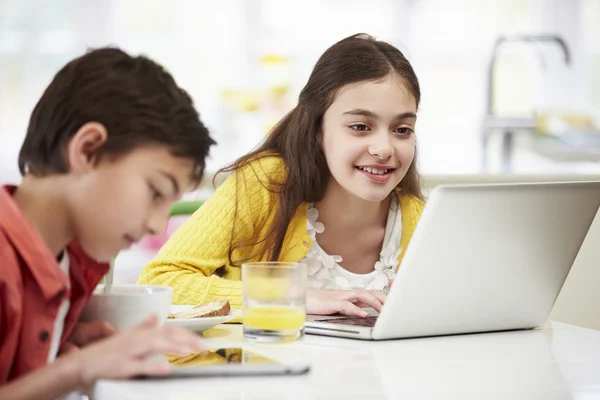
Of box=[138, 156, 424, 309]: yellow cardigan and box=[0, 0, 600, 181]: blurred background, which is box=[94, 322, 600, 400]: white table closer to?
box=[138, 156, 424, 309]: yellow cardigan

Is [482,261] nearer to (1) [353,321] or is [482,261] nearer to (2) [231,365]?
(1) [353,321]

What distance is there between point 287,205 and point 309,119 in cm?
20

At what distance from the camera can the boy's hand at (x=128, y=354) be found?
82 cm

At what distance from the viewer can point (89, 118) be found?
0.97 meters

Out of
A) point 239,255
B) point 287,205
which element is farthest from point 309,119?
point 239,255

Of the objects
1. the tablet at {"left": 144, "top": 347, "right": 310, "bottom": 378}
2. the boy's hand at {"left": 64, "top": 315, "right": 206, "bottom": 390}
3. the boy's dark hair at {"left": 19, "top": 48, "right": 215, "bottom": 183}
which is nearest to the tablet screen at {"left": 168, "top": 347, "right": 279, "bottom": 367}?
the tablet at {"left": 144, "top": 347, "right": 310, "bottom": 378}

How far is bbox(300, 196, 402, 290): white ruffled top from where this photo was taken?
1.75 m

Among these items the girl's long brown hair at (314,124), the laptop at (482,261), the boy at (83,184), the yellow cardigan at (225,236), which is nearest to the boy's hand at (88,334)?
the boy at (83,184)

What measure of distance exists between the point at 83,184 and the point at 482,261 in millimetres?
508

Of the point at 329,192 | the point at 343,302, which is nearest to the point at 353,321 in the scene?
the point at 343,302

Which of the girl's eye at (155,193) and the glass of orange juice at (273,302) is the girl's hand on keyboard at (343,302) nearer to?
the glass of orange juice at (273,302)

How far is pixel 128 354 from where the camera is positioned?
0.82m

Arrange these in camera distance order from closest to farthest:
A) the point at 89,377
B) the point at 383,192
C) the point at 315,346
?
the point at 89,377 < the point at 315,346 < the point at 383,192

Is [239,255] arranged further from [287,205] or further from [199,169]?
[199,169]
